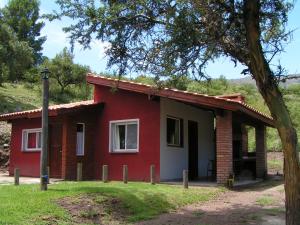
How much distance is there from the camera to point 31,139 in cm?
2116

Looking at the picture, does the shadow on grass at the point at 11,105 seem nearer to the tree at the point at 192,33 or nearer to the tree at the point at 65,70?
the tree at the point at 65,70

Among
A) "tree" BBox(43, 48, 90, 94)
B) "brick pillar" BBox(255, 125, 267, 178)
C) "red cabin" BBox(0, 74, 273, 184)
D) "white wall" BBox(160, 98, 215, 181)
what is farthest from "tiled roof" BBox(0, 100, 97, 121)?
"tree" BBox(43, 48, 90, 94)

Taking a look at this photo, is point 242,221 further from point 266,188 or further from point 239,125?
point 239,125

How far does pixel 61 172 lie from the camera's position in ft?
Answer: 62.3

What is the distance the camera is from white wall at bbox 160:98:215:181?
A: 1753cm

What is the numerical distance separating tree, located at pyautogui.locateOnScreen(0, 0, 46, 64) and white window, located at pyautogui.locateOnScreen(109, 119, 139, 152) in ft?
132

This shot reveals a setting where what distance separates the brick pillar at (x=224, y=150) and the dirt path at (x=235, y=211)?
88 cm

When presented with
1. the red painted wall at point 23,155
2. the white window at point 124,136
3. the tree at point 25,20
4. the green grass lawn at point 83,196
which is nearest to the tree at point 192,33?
the green grass lawn at point 83,196

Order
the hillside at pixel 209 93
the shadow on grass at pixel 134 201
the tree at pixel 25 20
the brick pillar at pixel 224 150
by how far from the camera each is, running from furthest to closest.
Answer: the tree at pixel 25 20, the hillside at pixel 209 93, the brick pillar at pixel 224 150, the shadow on grass at pixel 134 201

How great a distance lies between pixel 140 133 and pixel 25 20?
145 ft

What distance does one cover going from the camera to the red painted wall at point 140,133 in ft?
57.2

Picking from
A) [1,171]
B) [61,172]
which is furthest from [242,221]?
[1,171]

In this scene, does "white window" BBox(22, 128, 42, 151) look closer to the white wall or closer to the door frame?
the white wall

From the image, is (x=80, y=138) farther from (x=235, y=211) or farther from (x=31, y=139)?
(x=235, y=211)
